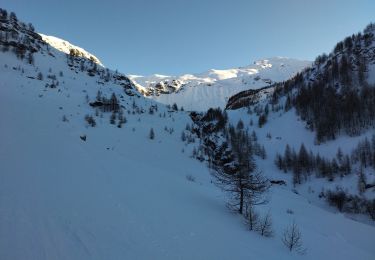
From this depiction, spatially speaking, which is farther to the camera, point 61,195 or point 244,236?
point 244,236

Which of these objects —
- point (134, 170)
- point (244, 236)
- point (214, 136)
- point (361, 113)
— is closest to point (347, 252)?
point (244, 236)

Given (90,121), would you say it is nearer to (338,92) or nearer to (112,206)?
(112,206)

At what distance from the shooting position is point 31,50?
60281 millimetres

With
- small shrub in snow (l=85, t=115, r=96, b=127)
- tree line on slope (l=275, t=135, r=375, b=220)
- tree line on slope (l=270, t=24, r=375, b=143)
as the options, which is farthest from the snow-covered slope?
tree line on slope (l=270, t=24, r=375, b=143)

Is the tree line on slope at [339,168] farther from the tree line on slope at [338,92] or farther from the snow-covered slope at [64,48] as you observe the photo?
the snow-covered slope at [64,48]

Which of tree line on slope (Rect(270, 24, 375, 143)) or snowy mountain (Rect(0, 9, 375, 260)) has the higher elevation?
tree line on slope (Rect(270, 24, 375, 143))

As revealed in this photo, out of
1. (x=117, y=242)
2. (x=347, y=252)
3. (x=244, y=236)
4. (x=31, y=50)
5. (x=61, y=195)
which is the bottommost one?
(x=347, y=252)

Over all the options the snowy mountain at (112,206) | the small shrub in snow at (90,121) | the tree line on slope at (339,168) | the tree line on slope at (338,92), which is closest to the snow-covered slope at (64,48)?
the small shrub in snow at (90,121)

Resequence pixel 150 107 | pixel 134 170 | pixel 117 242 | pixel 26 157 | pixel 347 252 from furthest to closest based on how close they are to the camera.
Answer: pixel 150 107, pixel 134 170, pixel 347 252, pixel 26 157, pixel 117 242

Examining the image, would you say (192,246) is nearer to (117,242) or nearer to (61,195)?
(117,242)

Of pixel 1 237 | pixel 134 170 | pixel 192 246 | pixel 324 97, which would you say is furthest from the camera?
pixel 324 97

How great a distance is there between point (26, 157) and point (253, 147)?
2198 inches

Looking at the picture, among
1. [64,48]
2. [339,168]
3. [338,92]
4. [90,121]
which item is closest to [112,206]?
[90,121]

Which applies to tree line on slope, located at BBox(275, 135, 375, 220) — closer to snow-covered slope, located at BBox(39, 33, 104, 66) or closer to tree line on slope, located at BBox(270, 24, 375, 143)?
tree line on slope, located at BBox(270, 24, 375, 143)
